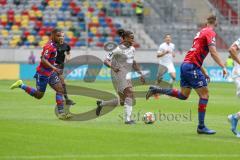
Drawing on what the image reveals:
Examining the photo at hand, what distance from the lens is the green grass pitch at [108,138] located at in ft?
39.1

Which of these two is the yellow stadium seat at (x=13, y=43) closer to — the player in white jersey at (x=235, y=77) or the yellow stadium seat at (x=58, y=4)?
the yellow stadium seat at (x=58, y=4)

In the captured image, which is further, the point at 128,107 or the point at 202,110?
the point at 128,107

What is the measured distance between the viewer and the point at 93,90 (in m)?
30.8

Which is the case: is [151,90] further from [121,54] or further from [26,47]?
[26,47]

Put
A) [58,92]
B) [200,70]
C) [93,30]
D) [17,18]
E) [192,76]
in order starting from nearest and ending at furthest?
1. [192,76]
2. [200,70]
3. [58,92]
4. [17,18]
5. [93,30]

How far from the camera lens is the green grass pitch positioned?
1191 centimetres

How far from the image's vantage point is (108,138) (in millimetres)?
14031

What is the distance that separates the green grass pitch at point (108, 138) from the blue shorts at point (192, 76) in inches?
40.7

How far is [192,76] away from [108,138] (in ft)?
7.73

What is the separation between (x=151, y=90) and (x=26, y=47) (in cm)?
3012

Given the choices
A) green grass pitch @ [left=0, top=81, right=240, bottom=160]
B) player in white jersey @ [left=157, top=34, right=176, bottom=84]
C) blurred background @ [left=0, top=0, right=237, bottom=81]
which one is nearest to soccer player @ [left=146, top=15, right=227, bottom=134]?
green grass pitch @ [left=0, top=81, right=240, bottom=160]

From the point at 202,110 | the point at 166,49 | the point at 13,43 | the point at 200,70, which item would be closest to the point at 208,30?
the point at 200,70

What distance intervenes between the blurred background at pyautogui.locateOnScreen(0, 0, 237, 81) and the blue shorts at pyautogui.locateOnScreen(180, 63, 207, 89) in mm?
29536

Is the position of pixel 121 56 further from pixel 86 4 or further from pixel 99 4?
pixel 99 4
